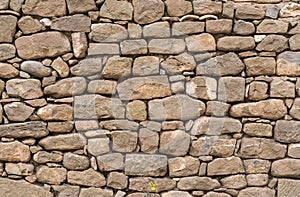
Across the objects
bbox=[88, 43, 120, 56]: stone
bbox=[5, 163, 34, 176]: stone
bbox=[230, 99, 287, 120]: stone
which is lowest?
bbox=[5, 163, 34, 176]: stone

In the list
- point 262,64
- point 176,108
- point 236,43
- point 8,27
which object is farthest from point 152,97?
point 8,27

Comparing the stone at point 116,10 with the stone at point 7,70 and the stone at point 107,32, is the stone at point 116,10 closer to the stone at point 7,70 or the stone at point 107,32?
the stone at point 107,32

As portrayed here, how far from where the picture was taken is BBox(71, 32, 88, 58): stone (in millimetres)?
2996

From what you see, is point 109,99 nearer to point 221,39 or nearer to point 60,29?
point 60,29

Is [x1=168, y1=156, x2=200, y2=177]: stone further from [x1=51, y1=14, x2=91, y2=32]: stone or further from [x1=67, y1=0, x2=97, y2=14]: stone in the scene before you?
[x1=67, y1=0, x2=97, y2=14]: stone

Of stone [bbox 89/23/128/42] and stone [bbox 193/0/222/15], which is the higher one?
stone [bbox 193/0/222/15]

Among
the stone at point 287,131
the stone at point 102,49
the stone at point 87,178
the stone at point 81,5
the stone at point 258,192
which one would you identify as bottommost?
the stone at point 258,192

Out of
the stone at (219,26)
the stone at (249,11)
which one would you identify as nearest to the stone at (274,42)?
the stone at (249,11)

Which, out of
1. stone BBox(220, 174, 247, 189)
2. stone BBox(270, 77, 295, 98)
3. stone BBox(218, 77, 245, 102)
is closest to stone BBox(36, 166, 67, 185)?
stone BBox(220, 174, 247, 189)

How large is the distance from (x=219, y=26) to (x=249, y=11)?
0.84ft

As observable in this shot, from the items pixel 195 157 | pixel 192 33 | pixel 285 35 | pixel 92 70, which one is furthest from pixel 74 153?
pixel 285 35

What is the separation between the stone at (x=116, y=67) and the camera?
9.87 feet

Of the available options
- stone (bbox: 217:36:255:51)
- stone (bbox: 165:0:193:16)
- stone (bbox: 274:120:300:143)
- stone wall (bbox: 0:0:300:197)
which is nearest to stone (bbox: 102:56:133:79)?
stone wall (bbox: 0:0:300:197)

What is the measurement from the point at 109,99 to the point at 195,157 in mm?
809
